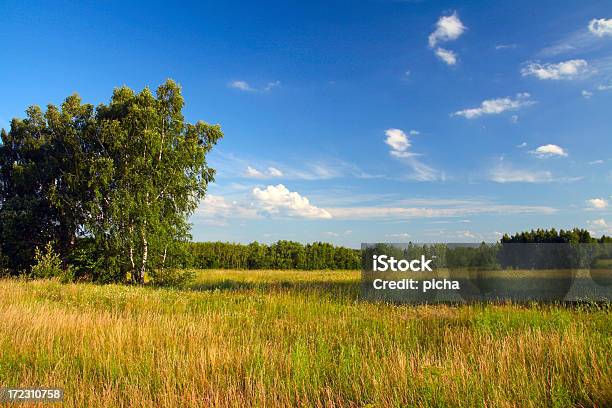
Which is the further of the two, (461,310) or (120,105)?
(120,105)

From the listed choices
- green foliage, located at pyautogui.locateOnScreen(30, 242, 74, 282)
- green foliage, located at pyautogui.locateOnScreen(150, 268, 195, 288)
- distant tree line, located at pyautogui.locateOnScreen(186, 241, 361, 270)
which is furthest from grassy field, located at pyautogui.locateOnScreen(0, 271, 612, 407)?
distant tree line, located at pyautogui.locateOnScreen(186, 241, 361, 270)

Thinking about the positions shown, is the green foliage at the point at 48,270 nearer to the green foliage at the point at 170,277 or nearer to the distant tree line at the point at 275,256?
the green foliage at the point at 170,277

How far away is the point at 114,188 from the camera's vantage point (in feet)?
67.5

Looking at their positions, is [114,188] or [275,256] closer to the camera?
[114,188]

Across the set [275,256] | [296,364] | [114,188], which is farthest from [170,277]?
[275,256]

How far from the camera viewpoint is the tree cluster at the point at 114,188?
795 inches

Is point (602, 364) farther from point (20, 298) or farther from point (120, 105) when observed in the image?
point (120, 105)

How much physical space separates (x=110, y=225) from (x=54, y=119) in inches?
343

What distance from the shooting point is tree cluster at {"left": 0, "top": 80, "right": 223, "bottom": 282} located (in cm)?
2020

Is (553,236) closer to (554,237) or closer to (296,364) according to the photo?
(554,237)

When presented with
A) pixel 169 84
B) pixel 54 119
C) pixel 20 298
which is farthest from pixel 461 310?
pixel 54 119

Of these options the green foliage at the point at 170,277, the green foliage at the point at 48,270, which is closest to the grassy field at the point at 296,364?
the green foliage at the point at 48,270

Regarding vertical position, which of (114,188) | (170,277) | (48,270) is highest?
(114,188)

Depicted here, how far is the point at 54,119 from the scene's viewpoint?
937 inches
